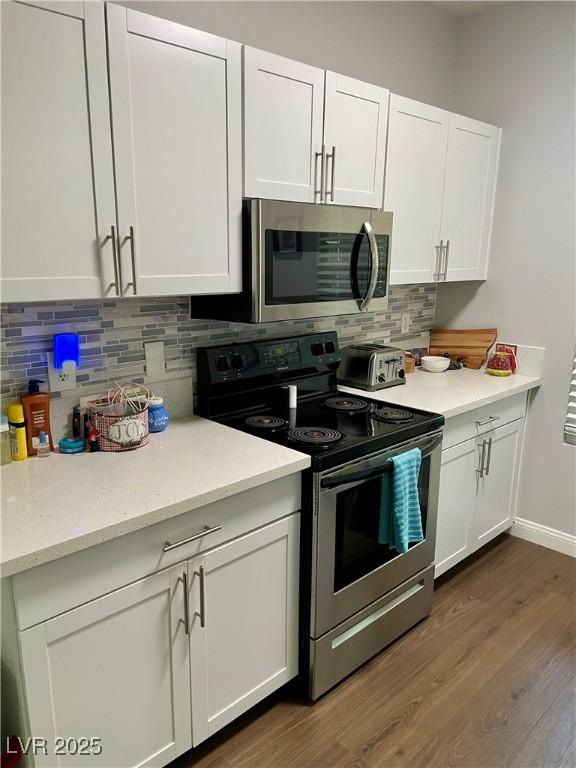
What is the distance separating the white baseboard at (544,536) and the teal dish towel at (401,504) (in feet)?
Answer: 4.36

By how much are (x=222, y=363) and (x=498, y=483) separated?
1603 mm

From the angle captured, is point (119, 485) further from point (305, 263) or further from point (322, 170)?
point (322, 170)

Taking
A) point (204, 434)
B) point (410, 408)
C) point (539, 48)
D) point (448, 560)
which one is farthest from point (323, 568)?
point (539, 48)

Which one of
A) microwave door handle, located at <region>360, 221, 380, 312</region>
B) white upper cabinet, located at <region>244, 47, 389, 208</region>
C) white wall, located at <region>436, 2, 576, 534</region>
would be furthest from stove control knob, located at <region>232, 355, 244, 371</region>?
white wall, located at <region>436, 2, 576, 534</region>

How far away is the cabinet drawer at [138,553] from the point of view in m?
1.23

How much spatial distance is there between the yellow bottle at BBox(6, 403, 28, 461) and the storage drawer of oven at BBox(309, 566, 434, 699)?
3.64ft

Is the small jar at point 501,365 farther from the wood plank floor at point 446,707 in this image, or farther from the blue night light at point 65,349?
the blue night light at point 65,349

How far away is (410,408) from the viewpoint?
227 centimetres

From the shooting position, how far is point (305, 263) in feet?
6.46

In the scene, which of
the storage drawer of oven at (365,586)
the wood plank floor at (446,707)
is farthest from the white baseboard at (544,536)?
the storage drawer of oven at (365,586)

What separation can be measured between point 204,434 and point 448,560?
1348 millimetres

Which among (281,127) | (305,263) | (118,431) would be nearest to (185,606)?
(118,431)

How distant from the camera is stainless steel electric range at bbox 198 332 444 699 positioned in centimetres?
182

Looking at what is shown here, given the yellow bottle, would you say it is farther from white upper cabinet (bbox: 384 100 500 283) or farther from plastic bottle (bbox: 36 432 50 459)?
white upper cabinet (bbox: 384 100 500 283)
